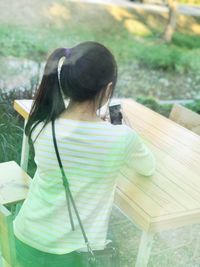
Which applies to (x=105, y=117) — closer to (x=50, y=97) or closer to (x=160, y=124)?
(x=50, y=97)

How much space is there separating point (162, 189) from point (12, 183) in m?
0.60

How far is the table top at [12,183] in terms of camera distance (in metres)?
1.43

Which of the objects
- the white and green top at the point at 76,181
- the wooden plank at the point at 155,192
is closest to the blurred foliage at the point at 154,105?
the wooden plank at the point at 155,192

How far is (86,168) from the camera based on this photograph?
3.51 feet

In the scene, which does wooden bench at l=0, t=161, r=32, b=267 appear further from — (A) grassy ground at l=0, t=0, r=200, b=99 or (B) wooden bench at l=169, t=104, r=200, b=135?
(B) wooden bench at l=169, t=104, r=200, b=135

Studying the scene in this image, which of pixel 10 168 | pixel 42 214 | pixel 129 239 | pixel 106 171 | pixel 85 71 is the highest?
pixel 85 71

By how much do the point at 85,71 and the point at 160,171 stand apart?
53 cm

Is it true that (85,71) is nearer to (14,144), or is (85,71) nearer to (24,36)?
(24,36)

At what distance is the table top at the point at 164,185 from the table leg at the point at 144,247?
0.11 feet

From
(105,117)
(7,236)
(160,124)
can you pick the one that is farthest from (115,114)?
(7,236)

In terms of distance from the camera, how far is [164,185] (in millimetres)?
1266

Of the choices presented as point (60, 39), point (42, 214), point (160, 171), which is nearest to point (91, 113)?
point (42, 214)

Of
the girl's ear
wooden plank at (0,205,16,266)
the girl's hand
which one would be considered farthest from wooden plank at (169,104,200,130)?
wooden plank at (0,205,16,266)

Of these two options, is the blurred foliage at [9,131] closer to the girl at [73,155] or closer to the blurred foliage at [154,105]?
the girl at [73,155]
